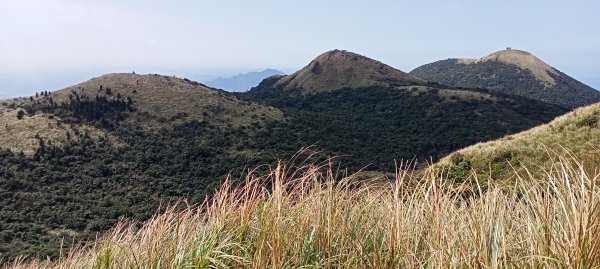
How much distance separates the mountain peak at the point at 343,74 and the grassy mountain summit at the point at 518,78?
31.1 metres

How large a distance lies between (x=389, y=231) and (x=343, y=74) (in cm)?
11716

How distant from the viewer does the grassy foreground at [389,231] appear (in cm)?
228

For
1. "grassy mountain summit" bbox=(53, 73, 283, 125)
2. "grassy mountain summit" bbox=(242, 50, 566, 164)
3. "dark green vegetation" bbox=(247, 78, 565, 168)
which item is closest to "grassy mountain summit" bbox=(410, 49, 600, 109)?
"grassy mountain summit" bbox=(242, 50, 566, 164)

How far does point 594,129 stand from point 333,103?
84291 millimetres

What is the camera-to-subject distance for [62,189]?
42344 millimetres

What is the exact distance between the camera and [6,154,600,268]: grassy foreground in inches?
89.6

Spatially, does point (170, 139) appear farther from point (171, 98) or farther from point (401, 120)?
point (401, 120)

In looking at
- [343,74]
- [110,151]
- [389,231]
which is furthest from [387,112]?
[389,231]

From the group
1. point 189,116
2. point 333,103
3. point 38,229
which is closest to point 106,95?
point 189,116

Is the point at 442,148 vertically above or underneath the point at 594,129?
underneath

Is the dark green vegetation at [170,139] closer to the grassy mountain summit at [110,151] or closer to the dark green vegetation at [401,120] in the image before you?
the grassy mountain summit at [110,151]

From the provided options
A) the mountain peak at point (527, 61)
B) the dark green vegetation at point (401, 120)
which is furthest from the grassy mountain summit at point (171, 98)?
the mountain peak at point (527, 61)

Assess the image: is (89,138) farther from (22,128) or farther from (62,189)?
(62,189)

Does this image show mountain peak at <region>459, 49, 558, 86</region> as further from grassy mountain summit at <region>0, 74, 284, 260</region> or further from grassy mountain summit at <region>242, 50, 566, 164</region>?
grassy mountain summit at <region>0, 74, 284, 260</region>
